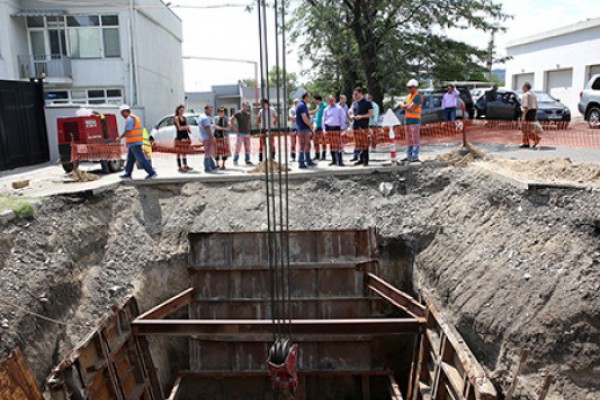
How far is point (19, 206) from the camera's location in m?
7.59

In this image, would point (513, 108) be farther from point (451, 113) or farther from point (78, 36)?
point (78, 36)

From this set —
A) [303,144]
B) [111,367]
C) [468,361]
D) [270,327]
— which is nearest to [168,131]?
[303,144]

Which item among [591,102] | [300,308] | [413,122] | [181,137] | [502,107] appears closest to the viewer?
[300,308]

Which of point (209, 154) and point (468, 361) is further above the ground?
point (209, 154)

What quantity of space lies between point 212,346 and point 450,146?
361 inches

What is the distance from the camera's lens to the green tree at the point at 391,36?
59.8ft

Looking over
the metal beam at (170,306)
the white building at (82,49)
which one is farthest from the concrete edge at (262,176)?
the white building at (82,49)

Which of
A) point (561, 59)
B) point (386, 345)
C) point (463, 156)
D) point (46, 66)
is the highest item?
point (561, 59)

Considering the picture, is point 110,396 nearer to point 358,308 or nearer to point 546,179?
point 358,308

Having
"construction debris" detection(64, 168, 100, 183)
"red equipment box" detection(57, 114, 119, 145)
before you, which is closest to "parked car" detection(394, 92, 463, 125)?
"red equipment box" detection(57, 114, 119, 145)

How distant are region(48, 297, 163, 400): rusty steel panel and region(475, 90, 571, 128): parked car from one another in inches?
653

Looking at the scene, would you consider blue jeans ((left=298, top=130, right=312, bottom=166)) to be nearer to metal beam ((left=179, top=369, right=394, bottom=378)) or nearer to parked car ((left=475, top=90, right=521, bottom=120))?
metal beam ((left=179, top=369, right=394, bottom=378))

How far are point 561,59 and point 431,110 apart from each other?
14192 millimetres

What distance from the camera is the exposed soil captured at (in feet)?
17.4
